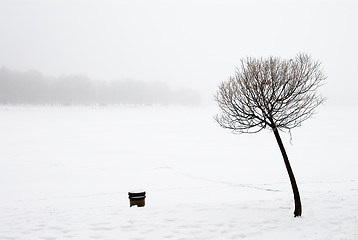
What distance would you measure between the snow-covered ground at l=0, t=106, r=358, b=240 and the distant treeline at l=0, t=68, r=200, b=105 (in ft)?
351

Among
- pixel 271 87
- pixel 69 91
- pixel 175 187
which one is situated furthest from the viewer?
pixel 69 91

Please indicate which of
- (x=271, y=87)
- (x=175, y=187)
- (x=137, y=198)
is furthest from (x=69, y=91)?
(x=271, y=87)

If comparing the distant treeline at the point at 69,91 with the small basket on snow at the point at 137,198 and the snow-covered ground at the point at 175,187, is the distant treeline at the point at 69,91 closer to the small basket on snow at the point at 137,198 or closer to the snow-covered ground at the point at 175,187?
the snow-covered ground at the point at 175,187

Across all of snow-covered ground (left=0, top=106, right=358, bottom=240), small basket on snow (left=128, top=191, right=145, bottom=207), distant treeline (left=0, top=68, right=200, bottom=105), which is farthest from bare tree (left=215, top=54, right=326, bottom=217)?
distant treeline (left=0, top=68, right=200, bottom=105)

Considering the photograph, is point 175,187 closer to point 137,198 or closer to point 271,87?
point 137,198

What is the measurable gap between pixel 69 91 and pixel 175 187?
140 m

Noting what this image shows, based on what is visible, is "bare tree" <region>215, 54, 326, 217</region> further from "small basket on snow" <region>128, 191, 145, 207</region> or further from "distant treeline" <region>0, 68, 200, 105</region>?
"distant treeline" <region>0, 68, 200, 105</region>

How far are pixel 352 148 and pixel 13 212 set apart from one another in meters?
30.9

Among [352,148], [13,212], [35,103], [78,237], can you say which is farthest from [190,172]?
[35,103]

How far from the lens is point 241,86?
35.6ft

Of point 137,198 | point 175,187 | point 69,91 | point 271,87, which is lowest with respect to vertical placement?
point 137,198

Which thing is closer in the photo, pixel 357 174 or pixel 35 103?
pixel 357 174

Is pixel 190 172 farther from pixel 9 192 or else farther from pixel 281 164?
pixel 9 192

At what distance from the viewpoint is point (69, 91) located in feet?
491
